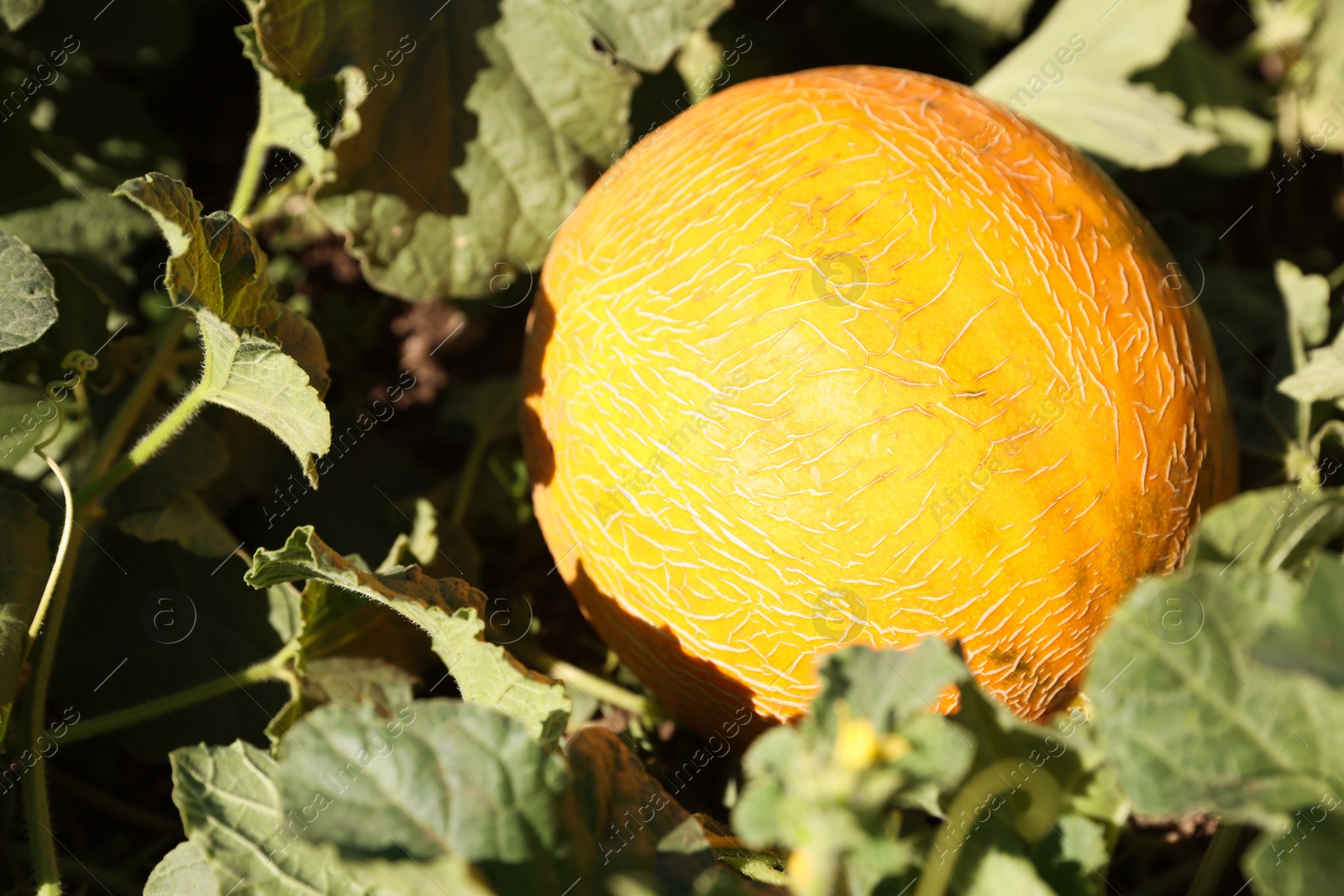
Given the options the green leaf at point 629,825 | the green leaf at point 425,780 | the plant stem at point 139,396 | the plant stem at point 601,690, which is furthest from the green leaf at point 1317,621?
the plant stem at point 139,396

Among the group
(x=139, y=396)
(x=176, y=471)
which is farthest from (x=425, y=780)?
(x=139, y=396)

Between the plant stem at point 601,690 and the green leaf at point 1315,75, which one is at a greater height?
the green leaf at point 1315,75

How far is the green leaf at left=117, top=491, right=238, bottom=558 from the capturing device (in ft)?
7.54

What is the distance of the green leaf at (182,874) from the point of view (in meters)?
1.83

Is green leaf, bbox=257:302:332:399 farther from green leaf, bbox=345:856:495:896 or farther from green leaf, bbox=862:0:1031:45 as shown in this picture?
green leaf, bbox=862:0:1031:45

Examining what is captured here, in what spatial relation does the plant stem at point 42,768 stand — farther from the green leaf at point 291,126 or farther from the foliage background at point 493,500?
the green leaf at point 291,126

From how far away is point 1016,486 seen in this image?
1.77 m

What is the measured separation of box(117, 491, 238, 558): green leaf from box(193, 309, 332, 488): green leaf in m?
0.48

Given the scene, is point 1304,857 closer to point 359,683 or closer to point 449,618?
point 449,618

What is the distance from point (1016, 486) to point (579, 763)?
2.78 ft

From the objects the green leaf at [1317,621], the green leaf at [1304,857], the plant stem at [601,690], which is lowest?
the plant stem at [601,690]

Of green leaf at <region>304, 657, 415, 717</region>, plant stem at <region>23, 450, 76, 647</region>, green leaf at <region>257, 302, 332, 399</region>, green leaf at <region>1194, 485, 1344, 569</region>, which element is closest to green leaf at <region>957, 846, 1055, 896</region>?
green leaf at <region>1194, 485, 1344, 569</region>

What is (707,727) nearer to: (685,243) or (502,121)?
(685,243)

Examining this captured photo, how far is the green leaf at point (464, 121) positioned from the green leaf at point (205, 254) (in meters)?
0.54
